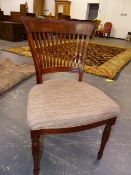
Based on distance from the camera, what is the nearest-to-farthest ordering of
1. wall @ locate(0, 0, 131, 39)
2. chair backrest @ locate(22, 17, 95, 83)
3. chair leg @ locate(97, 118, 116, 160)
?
chair leg @ locate(97, 118, 116, 160) → chair backrest @ locate(22, 17, 95, 83) → wall @ locate(0, 0, 131, 39)

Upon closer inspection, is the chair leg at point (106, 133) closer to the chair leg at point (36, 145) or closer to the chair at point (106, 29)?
the chair leg at point (36, 145)

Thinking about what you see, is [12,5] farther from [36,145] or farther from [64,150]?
[36,145]

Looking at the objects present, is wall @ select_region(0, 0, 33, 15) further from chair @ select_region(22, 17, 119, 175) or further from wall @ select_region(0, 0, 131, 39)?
chair @ select_region(22, 17, 119, 175)

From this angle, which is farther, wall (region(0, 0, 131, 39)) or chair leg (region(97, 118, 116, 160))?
wall (region(0, 0, 131, 39))

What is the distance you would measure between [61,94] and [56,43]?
44 cm

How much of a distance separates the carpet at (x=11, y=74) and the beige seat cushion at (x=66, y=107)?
41.9 inches

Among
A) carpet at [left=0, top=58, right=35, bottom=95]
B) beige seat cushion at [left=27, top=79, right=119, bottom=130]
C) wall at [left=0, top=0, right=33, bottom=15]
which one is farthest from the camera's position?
wall at [left=0, top=0, right=33, bottom=15]

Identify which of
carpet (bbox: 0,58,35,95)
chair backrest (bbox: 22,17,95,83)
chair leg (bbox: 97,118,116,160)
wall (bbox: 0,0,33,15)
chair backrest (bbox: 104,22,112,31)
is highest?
wall (bbox: 0,0,33,15)

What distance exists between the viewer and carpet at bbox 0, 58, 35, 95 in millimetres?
2030

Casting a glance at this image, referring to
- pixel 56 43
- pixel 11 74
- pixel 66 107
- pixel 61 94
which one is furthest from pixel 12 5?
pixel 66 107

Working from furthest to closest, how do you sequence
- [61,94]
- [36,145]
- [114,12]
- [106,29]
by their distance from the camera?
[114,12] → [106,29] → [61,94] → [36,145]

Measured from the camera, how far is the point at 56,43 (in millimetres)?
1246

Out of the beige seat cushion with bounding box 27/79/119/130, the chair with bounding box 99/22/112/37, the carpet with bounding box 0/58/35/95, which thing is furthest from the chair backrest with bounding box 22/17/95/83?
the chair with bounding box 99/22/112/37

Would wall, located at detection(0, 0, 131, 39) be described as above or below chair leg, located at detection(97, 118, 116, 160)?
above
